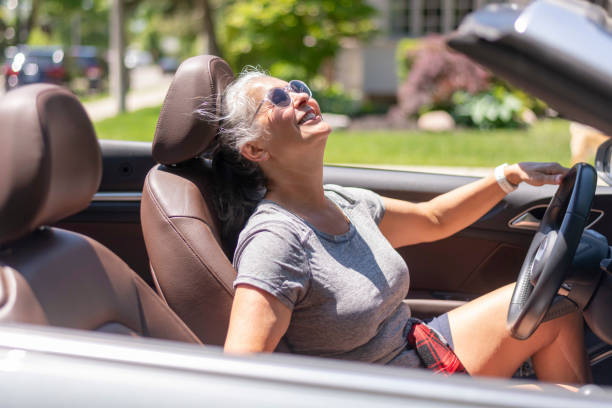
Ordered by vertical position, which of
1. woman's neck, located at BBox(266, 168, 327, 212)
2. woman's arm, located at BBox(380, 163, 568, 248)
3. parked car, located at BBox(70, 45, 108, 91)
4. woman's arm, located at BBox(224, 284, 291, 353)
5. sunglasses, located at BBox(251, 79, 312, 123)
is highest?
sunglasses, located at BBox(251, 79, 312, 123)

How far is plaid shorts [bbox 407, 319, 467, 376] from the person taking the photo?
7.31ft

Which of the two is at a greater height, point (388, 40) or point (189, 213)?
point (189, 213)

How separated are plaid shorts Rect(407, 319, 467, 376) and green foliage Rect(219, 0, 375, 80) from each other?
11.3 metres

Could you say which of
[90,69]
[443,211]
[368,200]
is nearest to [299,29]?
[443,211]

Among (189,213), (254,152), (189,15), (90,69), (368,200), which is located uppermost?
(254,152)

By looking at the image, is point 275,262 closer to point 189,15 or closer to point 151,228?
point 151,228

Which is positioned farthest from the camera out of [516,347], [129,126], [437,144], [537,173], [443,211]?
[129,126]

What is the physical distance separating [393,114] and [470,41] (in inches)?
452

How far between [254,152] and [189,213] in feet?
0.87

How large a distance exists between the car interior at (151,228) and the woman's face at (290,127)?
19cm

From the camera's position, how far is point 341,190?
247cm

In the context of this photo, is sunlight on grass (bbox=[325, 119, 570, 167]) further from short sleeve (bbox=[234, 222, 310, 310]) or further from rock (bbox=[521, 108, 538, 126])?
short sleeve (bbox=[234, 222, 310, 310])

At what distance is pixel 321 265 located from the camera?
6.66ft

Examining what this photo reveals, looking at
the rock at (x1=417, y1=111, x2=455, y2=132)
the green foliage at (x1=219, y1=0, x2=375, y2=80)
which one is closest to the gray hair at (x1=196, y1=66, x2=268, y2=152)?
the rock at (x1=417, y1=111, x2=455, y2=132)
